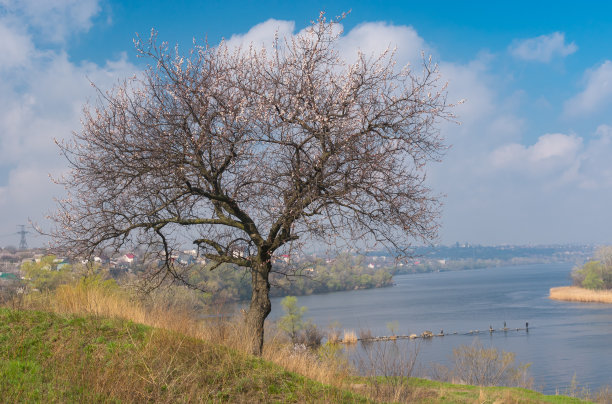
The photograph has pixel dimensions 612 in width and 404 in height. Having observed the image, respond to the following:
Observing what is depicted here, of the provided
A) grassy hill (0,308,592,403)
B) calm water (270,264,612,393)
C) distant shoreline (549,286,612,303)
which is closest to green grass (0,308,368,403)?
grassy hill (0,308,592,403)

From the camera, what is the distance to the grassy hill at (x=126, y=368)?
20.2ft

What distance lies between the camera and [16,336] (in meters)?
8.02

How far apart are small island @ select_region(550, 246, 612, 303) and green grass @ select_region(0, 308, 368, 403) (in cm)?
7747

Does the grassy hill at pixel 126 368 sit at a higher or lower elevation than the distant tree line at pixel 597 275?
higher

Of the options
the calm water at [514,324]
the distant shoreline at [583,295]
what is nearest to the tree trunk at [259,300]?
the calm water at [514,324]

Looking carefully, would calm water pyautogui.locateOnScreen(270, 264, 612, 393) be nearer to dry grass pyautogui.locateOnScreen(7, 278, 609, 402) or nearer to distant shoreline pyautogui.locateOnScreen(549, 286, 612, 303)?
distant shoreline pyautogui.locateOnScreen(549, 286, 612, 303)

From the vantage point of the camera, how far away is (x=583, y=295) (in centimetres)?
7762

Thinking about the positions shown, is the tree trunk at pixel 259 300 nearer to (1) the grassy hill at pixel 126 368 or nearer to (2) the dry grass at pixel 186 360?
(2) the dry grass at pixel 186 360

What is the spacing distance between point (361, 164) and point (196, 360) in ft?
14.6

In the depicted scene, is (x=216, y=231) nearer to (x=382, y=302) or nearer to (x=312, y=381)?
(x=312, y=381)

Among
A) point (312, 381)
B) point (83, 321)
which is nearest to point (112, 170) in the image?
point (83, 321)

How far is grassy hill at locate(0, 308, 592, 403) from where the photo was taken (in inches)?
243

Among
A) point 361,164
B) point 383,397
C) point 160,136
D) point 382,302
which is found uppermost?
point 160,136

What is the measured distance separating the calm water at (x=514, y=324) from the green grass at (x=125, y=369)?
457 inches
